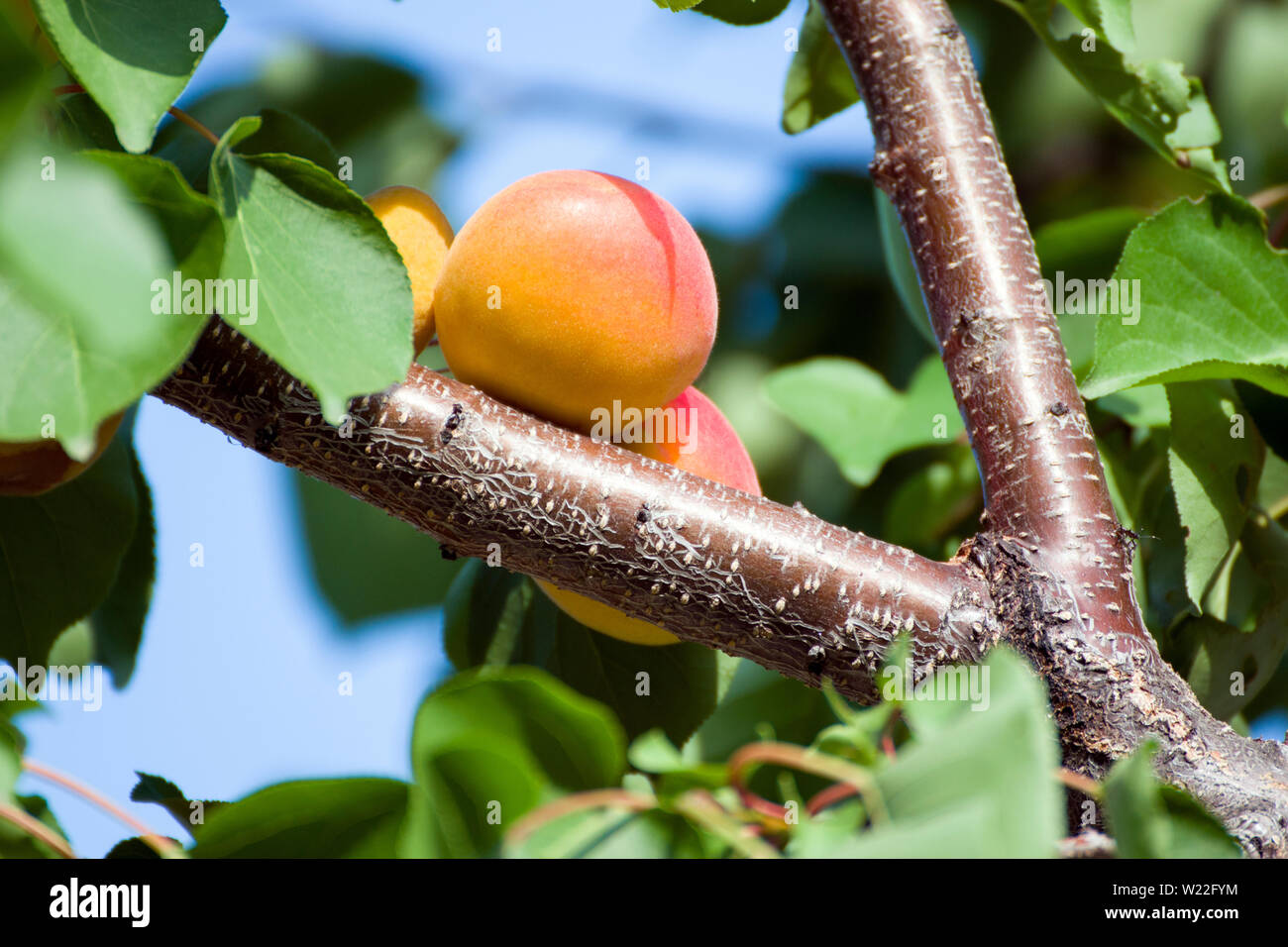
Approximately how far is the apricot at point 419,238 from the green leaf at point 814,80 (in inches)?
13.3

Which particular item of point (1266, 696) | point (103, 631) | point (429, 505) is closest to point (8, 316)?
point (429, 505)

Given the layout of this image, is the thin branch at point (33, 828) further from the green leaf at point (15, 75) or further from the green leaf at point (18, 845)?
the green leaf at point (15, 75)

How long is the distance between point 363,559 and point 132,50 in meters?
1.05

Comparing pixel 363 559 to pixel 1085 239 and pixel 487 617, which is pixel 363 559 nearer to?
pixel 487 617

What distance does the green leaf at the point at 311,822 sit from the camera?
1.10 feet

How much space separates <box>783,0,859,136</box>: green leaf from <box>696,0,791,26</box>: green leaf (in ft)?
0.26

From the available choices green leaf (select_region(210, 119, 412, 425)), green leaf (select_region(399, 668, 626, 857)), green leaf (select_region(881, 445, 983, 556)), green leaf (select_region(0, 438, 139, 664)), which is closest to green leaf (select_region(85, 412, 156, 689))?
green leaf (select_region(0, 438, 139, 664))

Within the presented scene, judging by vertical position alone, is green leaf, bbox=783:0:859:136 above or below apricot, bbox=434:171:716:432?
above

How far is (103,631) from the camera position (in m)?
0.74

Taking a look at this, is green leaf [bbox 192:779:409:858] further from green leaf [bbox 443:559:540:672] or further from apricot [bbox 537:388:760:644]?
green leaf [bbox 443:559:540:672]

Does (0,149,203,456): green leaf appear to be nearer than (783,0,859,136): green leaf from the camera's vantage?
Yes

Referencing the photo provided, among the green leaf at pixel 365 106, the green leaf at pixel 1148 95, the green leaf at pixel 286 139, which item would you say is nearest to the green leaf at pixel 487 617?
the green leaf at pixel 286 139

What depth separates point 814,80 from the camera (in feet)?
2.70

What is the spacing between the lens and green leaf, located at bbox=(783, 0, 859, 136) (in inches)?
31.6
